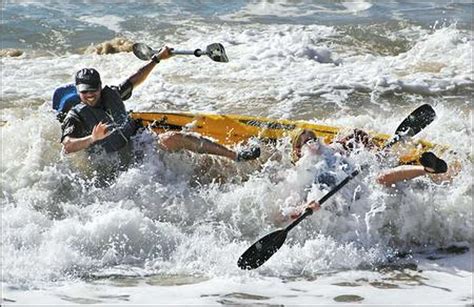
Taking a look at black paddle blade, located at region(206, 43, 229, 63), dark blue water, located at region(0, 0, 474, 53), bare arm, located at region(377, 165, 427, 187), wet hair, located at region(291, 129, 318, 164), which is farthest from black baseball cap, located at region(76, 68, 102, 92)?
dark blue water, located at region(0, 0, 474, 53)

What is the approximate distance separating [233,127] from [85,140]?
4.49ft

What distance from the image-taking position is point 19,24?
13.5 metres

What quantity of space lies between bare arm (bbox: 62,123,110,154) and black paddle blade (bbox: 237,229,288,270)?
4.85 ft

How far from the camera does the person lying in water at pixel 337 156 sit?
230 inches

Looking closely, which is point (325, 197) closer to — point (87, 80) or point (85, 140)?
point (85, 140)

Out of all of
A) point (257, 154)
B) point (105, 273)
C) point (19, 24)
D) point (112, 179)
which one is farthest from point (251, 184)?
point (19, 24)

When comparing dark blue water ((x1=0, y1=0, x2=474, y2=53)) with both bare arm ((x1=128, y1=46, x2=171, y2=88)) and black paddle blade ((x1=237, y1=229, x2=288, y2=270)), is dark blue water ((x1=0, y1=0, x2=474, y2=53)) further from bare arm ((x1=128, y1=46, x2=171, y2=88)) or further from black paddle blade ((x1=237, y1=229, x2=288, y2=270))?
black paddle blade ((x1=237, y1=229, x2=288, y2=270))

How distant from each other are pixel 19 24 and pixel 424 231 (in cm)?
947

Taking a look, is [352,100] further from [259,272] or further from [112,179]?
[259,272]

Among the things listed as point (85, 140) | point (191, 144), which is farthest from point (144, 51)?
point (85, 140)

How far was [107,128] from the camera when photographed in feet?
20.9

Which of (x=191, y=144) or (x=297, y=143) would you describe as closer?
(x=297, y=143)

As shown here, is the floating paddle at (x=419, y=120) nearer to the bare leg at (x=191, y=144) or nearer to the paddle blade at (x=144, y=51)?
the bare leg at (x=191, y=144)

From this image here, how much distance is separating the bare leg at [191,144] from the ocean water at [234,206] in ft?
0.42
